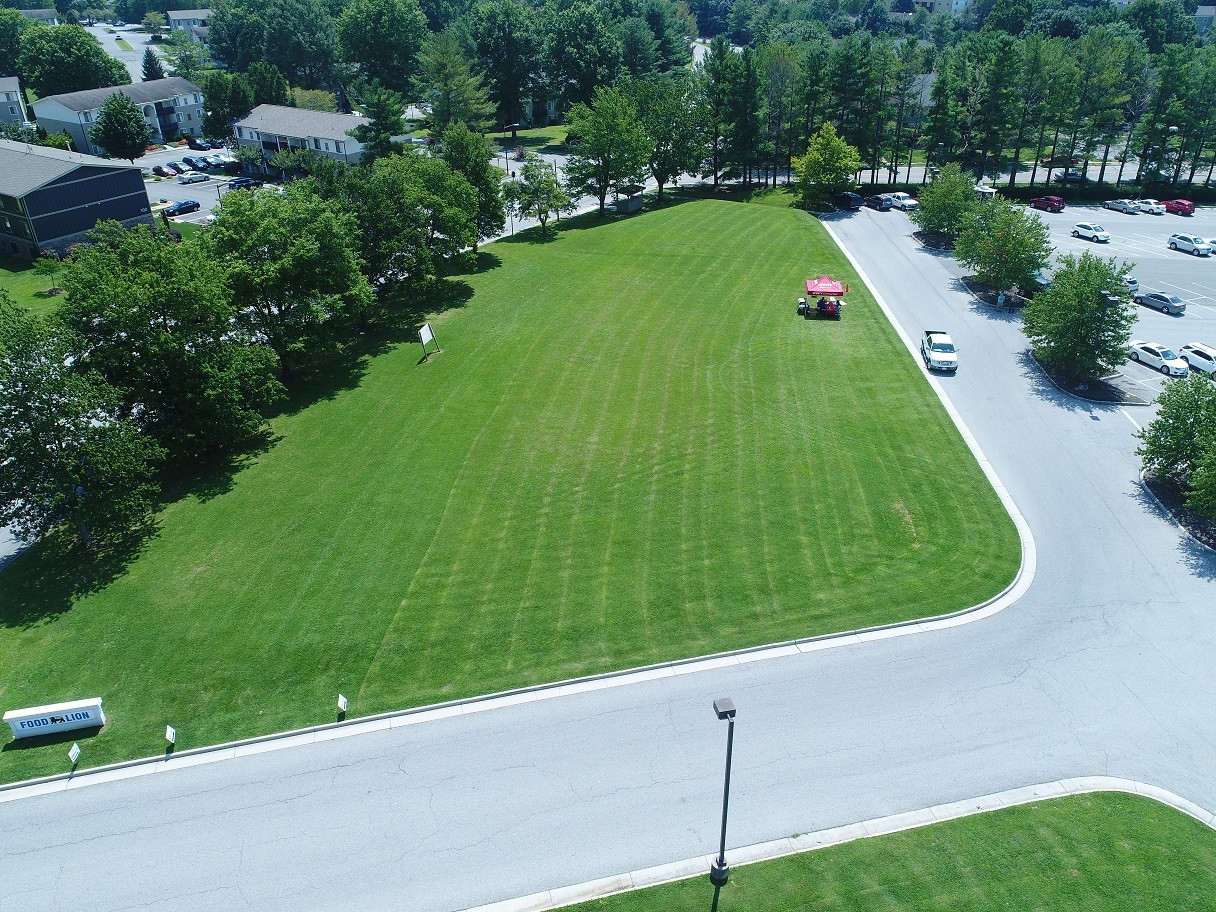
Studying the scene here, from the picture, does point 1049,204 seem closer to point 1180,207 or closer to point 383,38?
point 1180,207

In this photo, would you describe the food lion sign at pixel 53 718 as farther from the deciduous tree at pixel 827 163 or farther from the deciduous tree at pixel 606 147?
the deciduous tree at pixel 827 163

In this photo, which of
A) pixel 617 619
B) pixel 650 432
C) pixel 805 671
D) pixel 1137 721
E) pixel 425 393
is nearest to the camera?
pixel 1137 721

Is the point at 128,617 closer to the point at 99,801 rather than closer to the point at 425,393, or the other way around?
the point at 99,801

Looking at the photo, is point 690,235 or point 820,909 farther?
point 690,235

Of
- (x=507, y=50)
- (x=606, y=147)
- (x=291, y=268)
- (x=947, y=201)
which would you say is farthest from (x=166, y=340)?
(x=507, y=50)

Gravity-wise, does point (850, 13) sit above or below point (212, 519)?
above

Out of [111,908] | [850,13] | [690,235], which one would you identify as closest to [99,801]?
[111,908]

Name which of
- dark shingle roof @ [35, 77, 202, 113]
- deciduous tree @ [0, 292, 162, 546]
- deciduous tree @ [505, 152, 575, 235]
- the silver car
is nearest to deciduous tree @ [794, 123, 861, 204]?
deciduous tree @ [505, 152, 575, 235]
